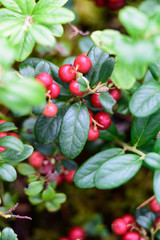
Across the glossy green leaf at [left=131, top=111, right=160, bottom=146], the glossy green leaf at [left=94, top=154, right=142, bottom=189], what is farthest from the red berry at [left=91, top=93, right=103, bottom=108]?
the glossy green leaf at [left=94, top=154, right=142, bottom=189]

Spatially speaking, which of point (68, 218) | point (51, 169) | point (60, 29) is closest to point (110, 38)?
point (60, 29)

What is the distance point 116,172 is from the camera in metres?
1.40

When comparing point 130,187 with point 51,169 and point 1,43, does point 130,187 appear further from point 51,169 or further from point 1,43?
point 1,43

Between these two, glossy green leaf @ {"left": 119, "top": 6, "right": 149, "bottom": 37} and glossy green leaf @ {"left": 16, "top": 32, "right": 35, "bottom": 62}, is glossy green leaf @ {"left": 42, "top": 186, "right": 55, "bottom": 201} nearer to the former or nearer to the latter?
glossy green leaf @ {"left": 16, "top": 32, "right": 35, "bottom": 62}

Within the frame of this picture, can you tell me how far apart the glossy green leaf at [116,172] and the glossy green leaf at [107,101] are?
264 mm

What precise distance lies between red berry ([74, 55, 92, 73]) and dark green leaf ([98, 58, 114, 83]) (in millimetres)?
88

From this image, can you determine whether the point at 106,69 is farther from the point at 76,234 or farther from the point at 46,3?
the point at 76,234

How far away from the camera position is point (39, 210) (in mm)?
2678

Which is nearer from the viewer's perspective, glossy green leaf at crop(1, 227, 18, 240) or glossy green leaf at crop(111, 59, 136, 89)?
glossy green leaf at crop(111, 59, 136, 89)

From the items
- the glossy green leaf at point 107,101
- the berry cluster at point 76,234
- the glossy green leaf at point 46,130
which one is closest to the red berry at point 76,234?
the berry cluster at point 76,234

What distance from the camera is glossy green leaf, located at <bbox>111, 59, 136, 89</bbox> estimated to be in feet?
4.55

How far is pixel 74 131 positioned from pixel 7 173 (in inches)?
16.8

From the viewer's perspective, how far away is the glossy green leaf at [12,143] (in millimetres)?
1449

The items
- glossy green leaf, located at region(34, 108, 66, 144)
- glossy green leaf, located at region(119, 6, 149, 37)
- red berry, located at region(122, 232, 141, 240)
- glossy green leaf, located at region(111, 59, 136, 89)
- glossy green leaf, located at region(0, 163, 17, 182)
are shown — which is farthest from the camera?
red berry, located at region(122, 232, 141, 240)
